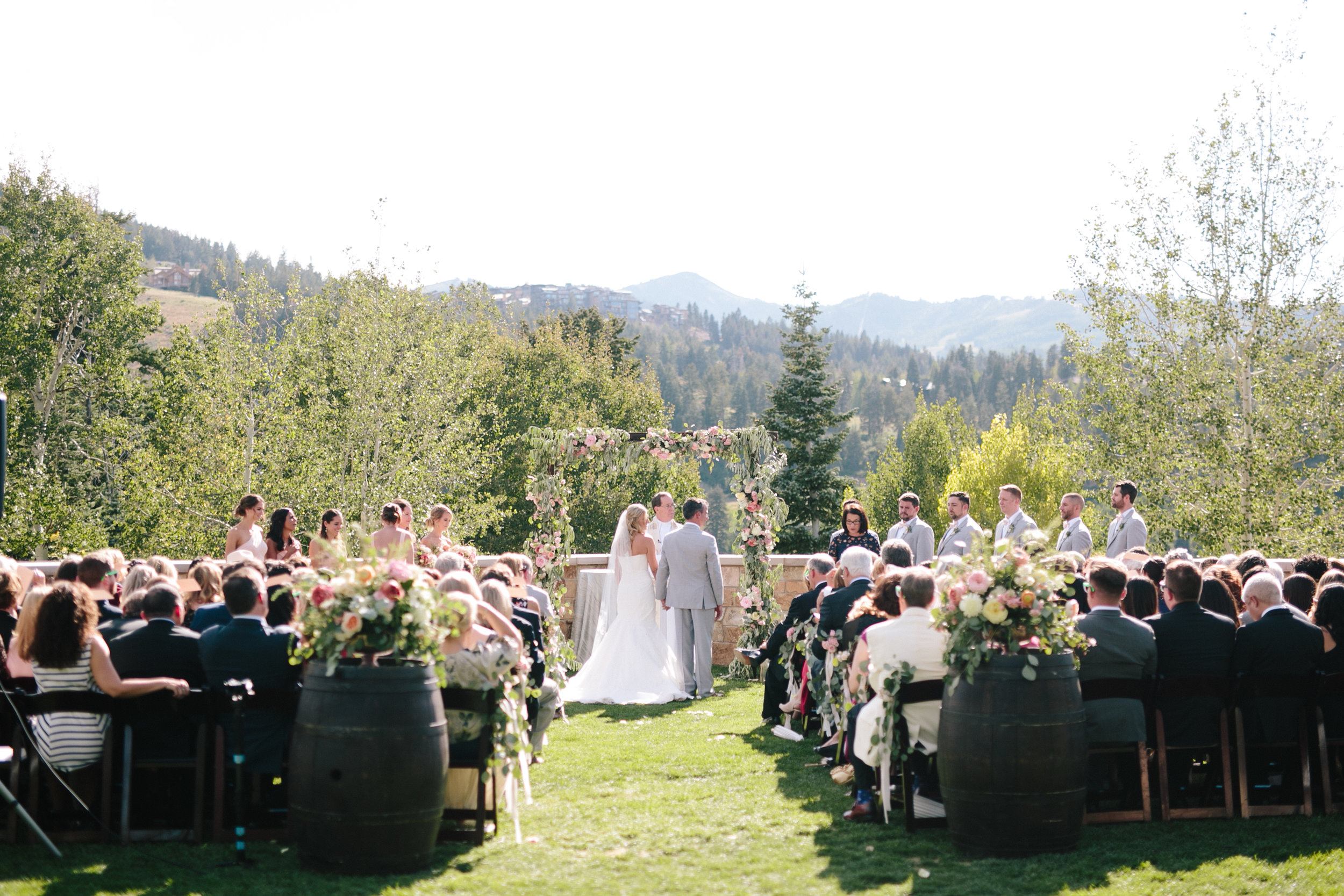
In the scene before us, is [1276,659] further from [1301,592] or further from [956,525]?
[956,525]

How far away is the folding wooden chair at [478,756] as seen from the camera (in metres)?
5.15

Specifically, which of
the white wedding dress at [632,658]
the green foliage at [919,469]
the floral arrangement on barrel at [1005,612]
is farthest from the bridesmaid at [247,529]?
the green foliage at [919,469]

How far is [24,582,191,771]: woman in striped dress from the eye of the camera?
16.4 feet

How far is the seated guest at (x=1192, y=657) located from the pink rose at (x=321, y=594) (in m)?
4.44

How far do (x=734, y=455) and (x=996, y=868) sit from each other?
8.44 metres

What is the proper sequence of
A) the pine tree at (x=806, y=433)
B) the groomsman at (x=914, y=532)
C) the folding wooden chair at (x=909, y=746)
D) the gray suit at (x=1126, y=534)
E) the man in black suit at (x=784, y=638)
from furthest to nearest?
1. the pine tree at (x=806, y=433)
2. the groomsman at (x=914, y=532)
3. the gray suit at (x=1126, y=534)
4. the man in black suit at (x=784, y=638)
5. the folding wooden chair at (x=909, y=746)

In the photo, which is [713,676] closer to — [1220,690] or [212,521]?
[1220,690]

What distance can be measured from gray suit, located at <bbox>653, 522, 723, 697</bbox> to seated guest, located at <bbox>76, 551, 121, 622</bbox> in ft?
17.8

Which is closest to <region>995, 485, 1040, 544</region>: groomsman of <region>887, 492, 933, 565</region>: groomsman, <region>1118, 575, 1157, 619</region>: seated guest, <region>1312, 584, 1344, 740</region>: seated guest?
<region>887, 492, 933, 565</region>: groomsman

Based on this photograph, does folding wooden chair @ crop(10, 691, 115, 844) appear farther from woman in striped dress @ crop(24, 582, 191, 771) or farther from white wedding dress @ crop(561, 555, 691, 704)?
white wedding dress @ crop(561, 555, 691, 704)

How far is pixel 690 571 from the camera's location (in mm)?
10602

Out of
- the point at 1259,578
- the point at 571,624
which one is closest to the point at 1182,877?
the point at 1259,578

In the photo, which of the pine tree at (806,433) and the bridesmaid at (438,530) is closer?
the bridesmaid at (438,530)

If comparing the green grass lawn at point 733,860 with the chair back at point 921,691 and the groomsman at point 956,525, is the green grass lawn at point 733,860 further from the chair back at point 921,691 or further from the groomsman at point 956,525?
the groomsman at point 956,525
